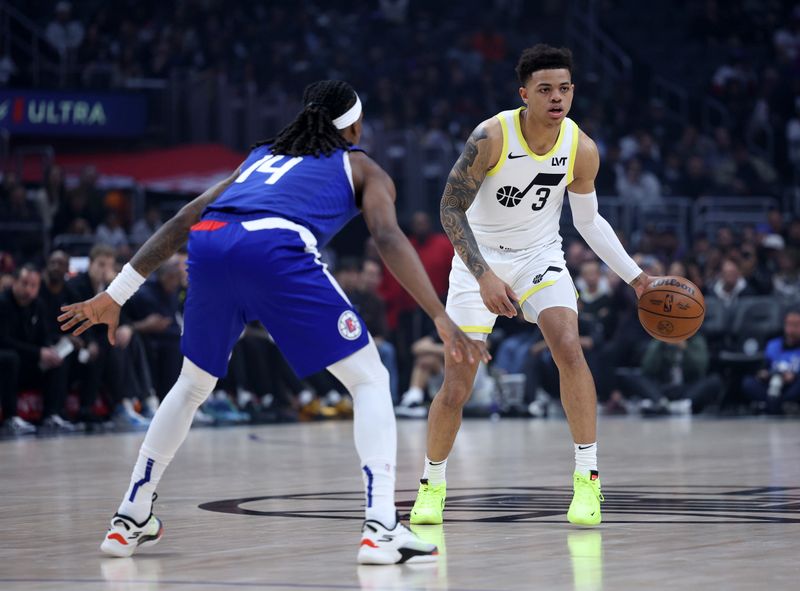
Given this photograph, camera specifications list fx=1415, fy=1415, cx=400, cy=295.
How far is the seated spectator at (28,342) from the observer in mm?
14039

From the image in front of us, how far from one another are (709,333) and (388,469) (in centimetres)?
1262

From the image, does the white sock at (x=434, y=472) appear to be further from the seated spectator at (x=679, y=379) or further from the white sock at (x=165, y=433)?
the seated spectator at (x=679, y=379)

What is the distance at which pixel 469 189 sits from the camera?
702 cm

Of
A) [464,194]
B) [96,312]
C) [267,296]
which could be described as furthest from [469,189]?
[96,312]

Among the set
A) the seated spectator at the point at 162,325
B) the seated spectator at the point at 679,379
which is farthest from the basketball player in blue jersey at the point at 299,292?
the seated spectator at the point at 679,379

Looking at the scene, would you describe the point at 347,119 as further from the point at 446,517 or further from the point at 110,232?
the point at 110,232

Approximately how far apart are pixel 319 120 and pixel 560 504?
9.12 ft

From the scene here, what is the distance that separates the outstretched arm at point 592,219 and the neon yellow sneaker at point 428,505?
4.97ft

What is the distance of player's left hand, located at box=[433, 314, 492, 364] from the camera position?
507 cm

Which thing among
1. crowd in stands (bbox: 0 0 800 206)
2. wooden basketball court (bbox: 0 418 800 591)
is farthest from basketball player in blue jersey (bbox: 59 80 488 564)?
crowd in stands (bbox: 0 0 800 206)

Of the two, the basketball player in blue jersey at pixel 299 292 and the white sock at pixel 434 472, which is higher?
the basketball player in blue jersey at pixel 299 292

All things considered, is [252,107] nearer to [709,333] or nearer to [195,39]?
[195,39]

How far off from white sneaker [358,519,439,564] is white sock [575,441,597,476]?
1654 mm

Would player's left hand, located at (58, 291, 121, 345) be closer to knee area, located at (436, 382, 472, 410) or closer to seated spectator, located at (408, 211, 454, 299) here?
knee area, located at (436, 382, 472, 410)
